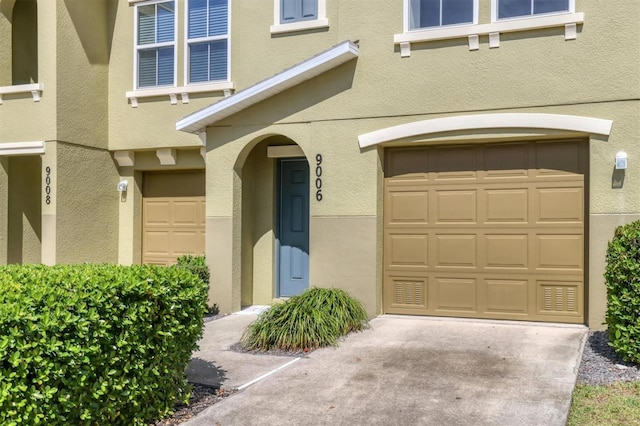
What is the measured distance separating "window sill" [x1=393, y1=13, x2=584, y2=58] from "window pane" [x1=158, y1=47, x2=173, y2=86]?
194 inches

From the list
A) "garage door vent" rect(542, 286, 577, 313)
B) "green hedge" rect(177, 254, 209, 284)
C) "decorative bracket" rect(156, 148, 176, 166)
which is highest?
"decorative bracket" rect(156, 148, 176, 166)

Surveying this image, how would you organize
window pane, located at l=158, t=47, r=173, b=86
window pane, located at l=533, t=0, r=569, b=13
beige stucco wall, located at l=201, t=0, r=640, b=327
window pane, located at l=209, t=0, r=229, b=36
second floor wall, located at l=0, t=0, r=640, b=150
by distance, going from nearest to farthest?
1. beige stucco wall, located at l=201, t=0, r=640, b=327
2. second floor wall, located at l=0, t=0, r=640, b=150
3. window pane, located at l=533, t=0, r=569, b=13
4. window pane, located at l=209, t=0, r=229, b=36
5. window pane, located at l=158, t=47, r=173, b=86

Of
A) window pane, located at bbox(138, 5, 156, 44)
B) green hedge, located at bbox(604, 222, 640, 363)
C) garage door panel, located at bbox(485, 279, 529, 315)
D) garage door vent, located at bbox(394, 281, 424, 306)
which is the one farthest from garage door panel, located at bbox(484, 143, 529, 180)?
window pane, located at bbox(138, 5, 156, 44)

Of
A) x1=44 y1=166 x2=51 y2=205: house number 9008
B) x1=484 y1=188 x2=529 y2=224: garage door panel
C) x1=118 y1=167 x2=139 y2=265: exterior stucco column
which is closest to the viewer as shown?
x1=484 y1=188 x2=529 y2=224: garage door panel

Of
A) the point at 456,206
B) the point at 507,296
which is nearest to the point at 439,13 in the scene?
the point at 456,206

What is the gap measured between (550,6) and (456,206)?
10.6ft

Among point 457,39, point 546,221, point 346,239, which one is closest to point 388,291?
point 346,239

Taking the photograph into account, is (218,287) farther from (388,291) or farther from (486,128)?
(486,128)

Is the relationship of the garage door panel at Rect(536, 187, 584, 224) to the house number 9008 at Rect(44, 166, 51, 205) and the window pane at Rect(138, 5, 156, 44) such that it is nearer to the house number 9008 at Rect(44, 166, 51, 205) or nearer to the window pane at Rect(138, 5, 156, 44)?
the window pane at Rect(138, 5, 156, 44)

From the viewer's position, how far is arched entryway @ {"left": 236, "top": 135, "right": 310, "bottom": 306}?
11.6 metres

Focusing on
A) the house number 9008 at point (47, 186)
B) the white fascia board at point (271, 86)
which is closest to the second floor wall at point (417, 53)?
the white fascia board at point (271, 86)

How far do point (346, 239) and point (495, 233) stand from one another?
2335mm

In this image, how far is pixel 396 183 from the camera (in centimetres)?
996

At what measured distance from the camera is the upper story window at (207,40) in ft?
38.4
